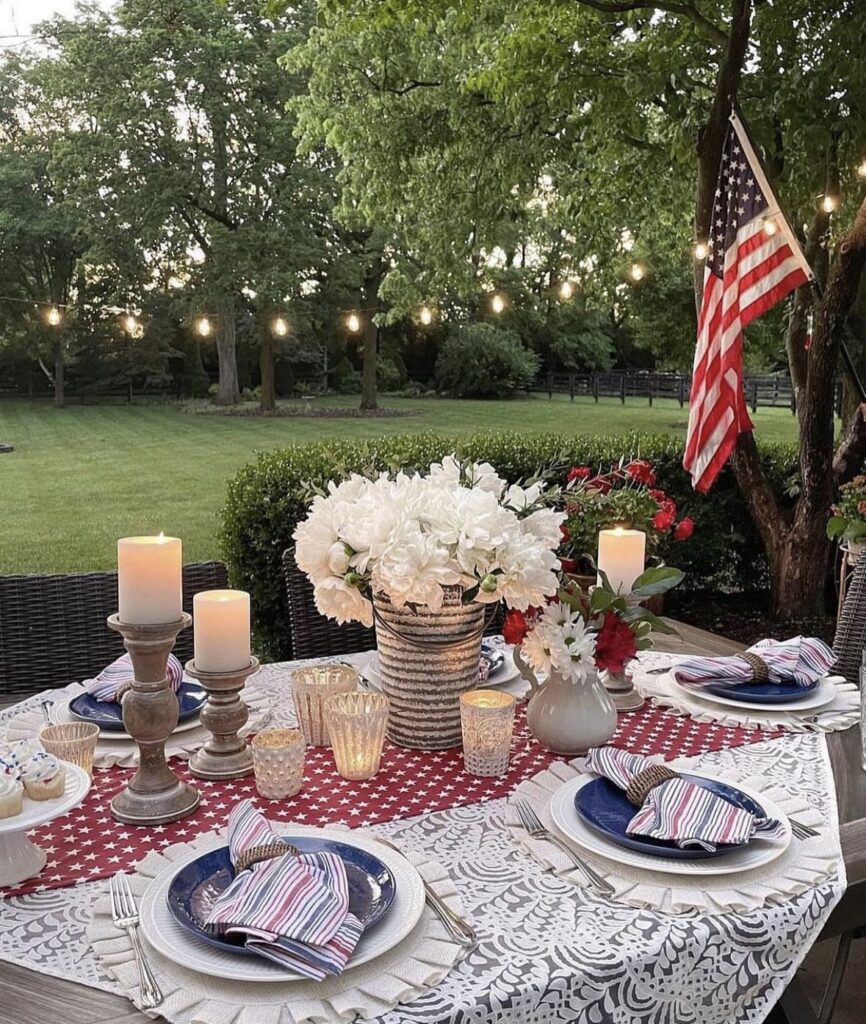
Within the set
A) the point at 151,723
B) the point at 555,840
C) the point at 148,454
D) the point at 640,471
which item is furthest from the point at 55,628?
the point at 148,454

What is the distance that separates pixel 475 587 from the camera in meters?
1.38

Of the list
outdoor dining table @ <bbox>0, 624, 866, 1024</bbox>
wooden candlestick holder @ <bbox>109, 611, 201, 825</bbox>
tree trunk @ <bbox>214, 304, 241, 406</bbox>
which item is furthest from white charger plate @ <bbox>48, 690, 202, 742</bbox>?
tree trunk @ <bbox>214, 304, 241, 406</bbox>

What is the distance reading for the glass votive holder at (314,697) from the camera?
4.90ft

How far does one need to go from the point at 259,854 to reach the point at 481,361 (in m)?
11.5

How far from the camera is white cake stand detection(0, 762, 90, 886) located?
1.07 metres

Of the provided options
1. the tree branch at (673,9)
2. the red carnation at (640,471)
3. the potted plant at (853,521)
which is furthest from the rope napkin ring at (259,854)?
the tree branch at (673,9)

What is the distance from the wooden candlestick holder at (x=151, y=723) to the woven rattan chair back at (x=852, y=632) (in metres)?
1.46

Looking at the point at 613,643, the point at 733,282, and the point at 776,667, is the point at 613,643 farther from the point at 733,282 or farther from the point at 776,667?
the point at 733,282

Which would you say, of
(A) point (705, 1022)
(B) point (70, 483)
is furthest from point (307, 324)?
(A) point (705, 1022)

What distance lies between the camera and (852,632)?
6.92 feet

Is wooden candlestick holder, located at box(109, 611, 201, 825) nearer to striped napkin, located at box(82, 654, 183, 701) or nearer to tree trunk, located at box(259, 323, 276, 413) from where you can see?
striped napkin, located at box(82, 654, 183, 701)

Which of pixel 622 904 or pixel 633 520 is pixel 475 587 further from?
pixel 633 520

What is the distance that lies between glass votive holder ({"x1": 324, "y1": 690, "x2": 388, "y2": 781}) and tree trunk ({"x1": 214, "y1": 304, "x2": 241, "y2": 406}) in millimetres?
9749

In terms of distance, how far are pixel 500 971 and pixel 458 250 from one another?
693cm
